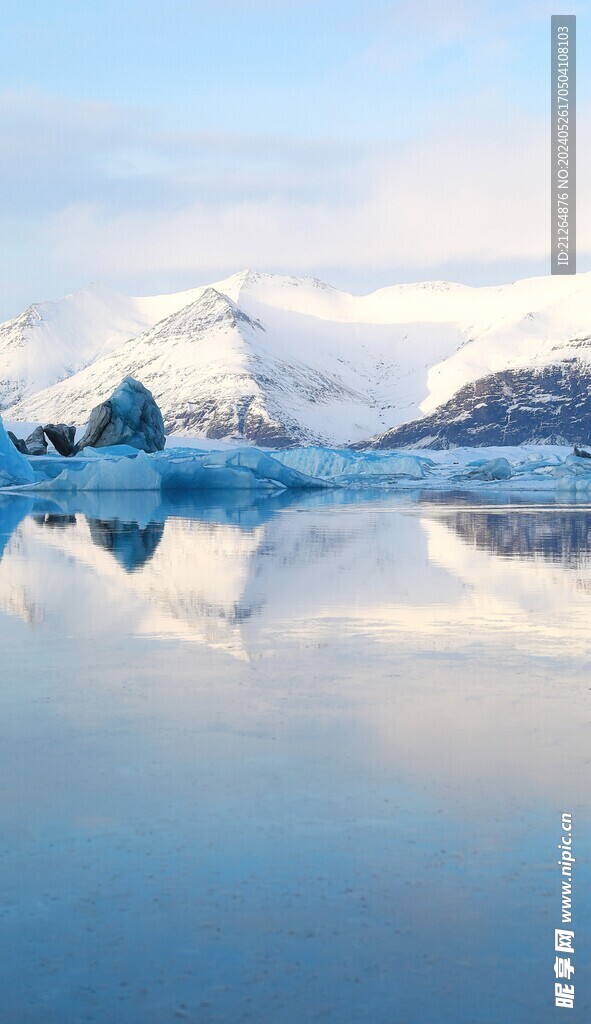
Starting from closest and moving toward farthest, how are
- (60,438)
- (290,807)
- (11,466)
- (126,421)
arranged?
(290,807) < (11,466) < (126,421) < (60,438)

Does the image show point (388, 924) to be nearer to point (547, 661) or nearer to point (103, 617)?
point (547, 661)

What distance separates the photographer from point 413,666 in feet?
21.3

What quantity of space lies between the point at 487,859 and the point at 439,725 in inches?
64.1

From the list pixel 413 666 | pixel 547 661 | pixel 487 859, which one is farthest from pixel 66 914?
pixel 547 661

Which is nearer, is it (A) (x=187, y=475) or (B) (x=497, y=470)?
(A) (x=187, y=475)

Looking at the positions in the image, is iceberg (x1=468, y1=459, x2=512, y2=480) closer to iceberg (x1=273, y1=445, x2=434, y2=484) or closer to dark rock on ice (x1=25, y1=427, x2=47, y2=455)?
iceberg (x1=273, y1=445, x2=434, y2=484)

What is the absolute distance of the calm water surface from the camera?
8.98 feet

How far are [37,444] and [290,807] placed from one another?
182 feet

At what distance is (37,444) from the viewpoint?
5772 centimetres

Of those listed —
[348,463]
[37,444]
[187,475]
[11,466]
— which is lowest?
[348,463]

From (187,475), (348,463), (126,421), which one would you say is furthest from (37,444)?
(187,475)

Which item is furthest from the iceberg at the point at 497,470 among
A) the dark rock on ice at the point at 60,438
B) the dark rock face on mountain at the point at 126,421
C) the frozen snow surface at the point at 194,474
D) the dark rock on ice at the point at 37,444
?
the dark rock on ice at the point at 37,444

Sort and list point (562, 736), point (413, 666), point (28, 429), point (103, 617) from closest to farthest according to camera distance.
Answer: point (562, 736)
point (413, 666)
point (103, 617)
point (28, 429)

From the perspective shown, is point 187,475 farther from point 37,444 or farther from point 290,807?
point 290,807
